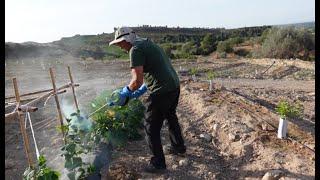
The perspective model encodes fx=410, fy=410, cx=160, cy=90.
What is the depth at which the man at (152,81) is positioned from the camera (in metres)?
3.96

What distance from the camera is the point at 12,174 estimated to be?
5.84m

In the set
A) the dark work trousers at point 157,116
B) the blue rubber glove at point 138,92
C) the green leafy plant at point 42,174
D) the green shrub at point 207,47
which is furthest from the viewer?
the green shrub at point 207,47

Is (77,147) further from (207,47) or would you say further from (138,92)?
(207,47)

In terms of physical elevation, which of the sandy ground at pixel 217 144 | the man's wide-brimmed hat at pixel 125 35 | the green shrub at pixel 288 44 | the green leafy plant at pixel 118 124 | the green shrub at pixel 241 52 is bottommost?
the green shrub at pixel 241 52

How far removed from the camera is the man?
13.0ft

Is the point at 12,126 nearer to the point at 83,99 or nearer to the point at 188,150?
the point at 83,99

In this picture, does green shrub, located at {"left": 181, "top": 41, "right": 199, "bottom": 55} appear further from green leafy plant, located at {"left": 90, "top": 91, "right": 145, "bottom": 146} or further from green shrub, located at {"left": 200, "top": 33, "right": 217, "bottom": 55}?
green leafy plant, located at {"left": 90, "top": 91, "right": 145, "bottom": 146}

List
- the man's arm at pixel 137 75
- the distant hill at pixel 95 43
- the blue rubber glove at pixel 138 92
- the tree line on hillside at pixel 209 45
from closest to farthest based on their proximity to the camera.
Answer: the man's arm at pixel 137 75
the blue rubber glove at pixel 138 92
the tree line on hillside at pixel 209 45
the distant hill at pixel 95 43

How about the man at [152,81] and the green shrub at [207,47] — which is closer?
the man at [152,81]

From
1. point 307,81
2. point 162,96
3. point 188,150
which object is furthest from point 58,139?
point 307,81

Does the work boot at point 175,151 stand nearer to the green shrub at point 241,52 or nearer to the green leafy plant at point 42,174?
the green leafy plant at point 42,174

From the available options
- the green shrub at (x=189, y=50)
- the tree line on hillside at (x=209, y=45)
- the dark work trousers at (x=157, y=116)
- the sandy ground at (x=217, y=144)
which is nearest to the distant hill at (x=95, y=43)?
the tree line on hillside at (x=209, y=45)

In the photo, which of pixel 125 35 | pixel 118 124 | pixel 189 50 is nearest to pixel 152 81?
pixel 125 35

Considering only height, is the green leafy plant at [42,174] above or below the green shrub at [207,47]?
above
